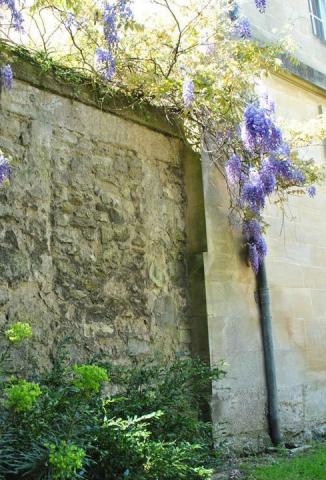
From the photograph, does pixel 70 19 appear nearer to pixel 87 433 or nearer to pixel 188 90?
pixel 188 90

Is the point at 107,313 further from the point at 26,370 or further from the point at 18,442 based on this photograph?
the point at 18,442

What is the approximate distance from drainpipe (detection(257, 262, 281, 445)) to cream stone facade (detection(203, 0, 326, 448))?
58 mm

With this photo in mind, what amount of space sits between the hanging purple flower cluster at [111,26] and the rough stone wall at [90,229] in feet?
1.21

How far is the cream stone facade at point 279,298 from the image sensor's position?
15.9 ft

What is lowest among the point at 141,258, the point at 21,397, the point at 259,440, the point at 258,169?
the point at 259,440

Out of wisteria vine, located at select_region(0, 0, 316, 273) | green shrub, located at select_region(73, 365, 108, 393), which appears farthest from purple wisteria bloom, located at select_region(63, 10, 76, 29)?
green shrub, located at select_region(73, 365, 108, 393)

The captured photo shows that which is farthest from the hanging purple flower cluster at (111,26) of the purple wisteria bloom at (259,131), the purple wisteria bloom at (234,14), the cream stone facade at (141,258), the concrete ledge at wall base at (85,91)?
the purple wisteria bloom at (259,131)

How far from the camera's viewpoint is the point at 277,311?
5.46 metres

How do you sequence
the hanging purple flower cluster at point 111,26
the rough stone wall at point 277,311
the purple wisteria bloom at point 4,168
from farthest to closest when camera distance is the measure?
the rough stone wall at point 277,311 < the hanging purple flower cluster at point 111,26 < the purple wisteria bloom at point 4,168

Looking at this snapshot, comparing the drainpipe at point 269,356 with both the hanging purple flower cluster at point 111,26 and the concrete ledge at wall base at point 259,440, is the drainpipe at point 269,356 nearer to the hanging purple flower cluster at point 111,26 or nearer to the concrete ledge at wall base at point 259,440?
the concrete ledge at wall base at point 259,440

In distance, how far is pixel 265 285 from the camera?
532cm

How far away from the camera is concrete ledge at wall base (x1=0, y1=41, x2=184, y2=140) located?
4.07m

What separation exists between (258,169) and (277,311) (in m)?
1.39

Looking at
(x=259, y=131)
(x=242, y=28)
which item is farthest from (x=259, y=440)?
(x=242, y=28)
